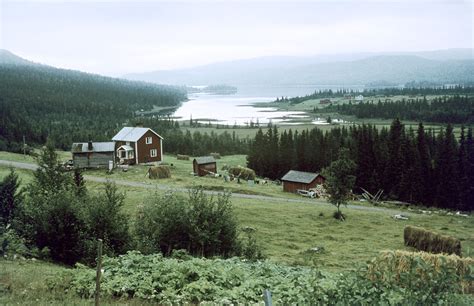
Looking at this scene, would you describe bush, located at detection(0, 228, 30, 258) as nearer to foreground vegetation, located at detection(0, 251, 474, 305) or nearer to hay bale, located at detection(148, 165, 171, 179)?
foreground vegetation, located at detection(0, 251, 474, 305)

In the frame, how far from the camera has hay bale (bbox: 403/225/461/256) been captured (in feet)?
99.8

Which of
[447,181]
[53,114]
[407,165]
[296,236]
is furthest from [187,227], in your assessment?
[53,114]

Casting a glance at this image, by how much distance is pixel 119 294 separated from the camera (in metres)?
10.9

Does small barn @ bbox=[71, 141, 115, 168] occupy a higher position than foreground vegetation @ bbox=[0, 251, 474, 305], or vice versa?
foreground vegetation @ bbox=[0, 251, 474, 305]

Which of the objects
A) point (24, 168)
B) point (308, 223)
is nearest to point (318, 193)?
point (308, 223)

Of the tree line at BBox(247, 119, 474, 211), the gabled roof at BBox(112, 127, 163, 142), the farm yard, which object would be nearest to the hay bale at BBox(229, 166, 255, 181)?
the farm yard

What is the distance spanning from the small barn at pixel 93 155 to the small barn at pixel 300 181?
25.5 meters

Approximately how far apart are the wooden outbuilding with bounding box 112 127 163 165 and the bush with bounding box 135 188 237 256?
4723 cm

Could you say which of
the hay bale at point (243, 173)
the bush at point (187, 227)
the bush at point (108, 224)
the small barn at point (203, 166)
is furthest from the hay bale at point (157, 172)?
the bush at point (108, 224)

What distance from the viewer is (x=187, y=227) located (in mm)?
17766

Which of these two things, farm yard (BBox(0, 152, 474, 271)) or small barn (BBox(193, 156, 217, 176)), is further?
small barn (BBox(193, 156, 217, 176))

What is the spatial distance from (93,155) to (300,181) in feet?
98.7

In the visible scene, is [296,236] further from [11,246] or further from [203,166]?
[203,166]

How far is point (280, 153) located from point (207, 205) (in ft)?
212
